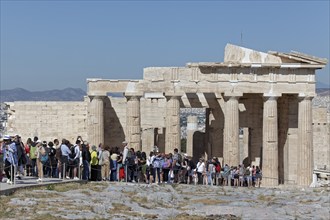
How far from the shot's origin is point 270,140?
45406mm

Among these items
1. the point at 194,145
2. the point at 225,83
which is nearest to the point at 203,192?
the point at 225,83

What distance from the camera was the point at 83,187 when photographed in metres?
31.4

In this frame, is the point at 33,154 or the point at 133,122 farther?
the point at 133,122

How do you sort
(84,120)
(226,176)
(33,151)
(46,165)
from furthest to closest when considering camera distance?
(84,120)
(226,176)
(33,151)
(46,165)

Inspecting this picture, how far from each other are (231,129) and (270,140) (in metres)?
2.22

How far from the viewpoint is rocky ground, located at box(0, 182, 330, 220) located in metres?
24.9

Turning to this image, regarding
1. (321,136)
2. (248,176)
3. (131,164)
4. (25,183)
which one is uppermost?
(321,136)

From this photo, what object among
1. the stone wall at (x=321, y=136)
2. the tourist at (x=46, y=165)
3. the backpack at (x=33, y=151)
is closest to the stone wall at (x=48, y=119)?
the tourist at (x=46, y=165)

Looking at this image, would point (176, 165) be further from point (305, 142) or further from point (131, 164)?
point (305, 142)

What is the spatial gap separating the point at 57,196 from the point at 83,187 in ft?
11.2

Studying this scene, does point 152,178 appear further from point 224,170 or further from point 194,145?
point 194,145

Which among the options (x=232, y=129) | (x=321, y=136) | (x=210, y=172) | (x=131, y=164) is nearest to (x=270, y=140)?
(x=232, y=129)

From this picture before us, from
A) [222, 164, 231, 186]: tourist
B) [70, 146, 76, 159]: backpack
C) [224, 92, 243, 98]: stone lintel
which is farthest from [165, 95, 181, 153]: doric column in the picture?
[70, 146, 76, 159]: backpack

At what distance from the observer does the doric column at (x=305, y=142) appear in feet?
150
